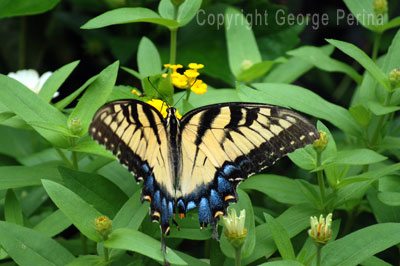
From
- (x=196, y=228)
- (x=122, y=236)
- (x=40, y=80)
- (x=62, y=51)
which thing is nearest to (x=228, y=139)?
(x=196, y=228)

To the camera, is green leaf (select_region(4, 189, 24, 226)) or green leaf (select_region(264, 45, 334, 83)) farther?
green leaf (select_region(264, 45, 334, 83))

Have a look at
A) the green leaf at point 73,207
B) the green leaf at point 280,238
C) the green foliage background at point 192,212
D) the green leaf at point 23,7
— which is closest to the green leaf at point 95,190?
the green foliage background at point 192,212

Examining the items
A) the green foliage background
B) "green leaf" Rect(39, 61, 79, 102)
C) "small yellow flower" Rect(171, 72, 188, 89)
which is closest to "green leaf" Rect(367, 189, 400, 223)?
the green foliage background

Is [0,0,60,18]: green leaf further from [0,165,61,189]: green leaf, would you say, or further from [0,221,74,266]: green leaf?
[0,221,74,266]: green leaf

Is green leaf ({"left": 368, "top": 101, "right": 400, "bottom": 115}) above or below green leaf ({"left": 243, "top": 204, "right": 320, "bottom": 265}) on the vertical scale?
above

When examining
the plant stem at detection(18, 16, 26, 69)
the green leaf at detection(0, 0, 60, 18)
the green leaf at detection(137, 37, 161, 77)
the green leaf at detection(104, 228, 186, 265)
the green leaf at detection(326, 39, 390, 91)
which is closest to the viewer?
the green leaf at detection(104, 228, 186, 265)

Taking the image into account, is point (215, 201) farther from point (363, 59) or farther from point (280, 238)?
point (363, 59)

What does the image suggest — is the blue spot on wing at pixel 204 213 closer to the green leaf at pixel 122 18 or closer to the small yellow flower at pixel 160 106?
the small yellow flower at pixel 160 106
